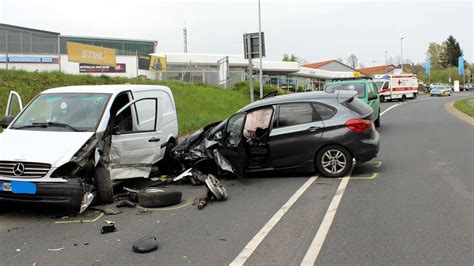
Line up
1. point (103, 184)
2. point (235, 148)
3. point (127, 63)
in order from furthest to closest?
point (127, 63), point (235, 148), point (103, 184)

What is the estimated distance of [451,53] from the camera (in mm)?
128250

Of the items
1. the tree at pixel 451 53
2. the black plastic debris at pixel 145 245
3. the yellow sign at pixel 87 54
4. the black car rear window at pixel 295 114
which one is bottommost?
the black plastic debris at pixel 145 245

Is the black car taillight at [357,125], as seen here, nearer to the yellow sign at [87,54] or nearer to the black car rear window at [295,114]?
the black car rear window at [295,114]

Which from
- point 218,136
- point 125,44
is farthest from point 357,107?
point 125,44

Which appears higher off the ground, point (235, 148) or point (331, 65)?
point (331, 65)

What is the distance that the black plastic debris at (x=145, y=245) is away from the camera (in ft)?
16.4

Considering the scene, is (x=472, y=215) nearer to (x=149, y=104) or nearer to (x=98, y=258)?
(x=98, y=258)

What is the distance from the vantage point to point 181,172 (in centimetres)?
905

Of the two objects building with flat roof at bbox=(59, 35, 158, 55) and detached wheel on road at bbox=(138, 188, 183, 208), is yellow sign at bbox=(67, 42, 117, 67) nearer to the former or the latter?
detached wheel on road at bbox=(138, 188, 183, 208)

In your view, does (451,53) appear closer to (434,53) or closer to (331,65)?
(434,53)

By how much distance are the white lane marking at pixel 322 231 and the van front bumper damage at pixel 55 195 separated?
3114mm

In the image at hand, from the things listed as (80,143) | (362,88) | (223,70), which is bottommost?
(80,143)

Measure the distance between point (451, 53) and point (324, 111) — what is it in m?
133

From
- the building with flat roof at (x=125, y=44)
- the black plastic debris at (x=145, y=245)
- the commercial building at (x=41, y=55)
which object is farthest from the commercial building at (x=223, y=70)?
the black plastic debris at (x=145, y=245)
